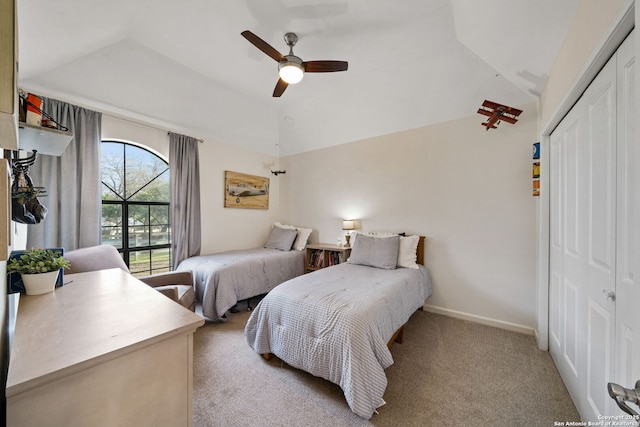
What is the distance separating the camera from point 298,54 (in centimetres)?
264

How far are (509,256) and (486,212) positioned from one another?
0.53 meters

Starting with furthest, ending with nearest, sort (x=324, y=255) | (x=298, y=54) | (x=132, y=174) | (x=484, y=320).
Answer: (x=324, y=255) → (x=132, y=174) → (x=484, y=320) → (x=298, y=54)

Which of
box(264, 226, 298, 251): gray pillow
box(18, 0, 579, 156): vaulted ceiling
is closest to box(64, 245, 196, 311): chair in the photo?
box(18, 0, 579, 156): vaulted ceiling

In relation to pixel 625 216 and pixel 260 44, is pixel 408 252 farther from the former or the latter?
pixel 260 44

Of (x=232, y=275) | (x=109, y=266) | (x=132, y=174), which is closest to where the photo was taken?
(x=109, y=266)

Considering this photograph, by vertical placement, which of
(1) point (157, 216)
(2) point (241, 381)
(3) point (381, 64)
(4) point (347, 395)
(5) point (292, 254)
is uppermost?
(3) point (381, 64)

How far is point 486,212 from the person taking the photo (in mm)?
2812

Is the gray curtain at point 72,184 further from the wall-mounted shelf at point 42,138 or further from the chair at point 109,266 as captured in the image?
the wall-mounted shelf at point 42,138

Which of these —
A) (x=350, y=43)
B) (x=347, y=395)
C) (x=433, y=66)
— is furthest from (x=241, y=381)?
(x=433, y=66)

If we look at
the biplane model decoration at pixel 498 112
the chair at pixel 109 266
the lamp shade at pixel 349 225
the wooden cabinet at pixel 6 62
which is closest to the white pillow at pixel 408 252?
the lamp shade at pixel 349 225

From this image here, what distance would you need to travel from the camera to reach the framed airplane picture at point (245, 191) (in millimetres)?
4023

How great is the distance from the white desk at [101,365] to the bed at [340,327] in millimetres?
950

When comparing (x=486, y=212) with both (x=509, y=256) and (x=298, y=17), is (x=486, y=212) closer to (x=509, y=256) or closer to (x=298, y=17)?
(x=509, y=256)

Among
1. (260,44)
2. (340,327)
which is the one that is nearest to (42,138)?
(260,44)
